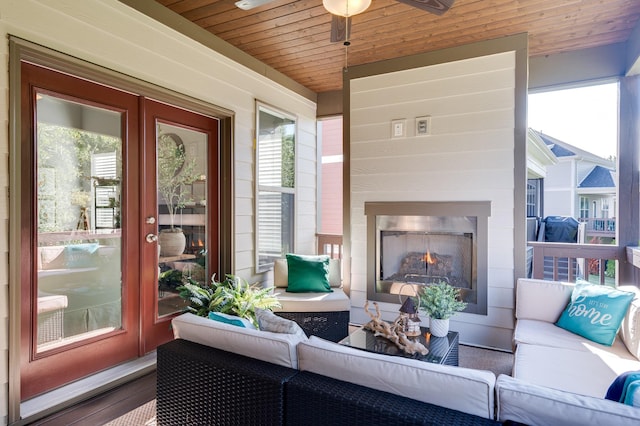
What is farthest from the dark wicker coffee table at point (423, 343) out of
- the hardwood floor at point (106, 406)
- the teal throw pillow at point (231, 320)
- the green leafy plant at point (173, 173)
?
the green leafy plant at point (173, 173)

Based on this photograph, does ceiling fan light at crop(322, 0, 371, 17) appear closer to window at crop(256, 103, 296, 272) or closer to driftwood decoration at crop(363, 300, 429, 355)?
window at crop(256, 103, 296, 272)

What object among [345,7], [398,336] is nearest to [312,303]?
[398,336]

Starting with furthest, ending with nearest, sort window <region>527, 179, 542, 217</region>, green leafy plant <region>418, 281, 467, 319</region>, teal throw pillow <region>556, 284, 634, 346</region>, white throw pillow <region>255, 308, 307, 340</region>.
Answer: window <region>527, 179, 542, 217</region> < green leafy plant <region>418, 281, 467, 319</region> < teal throw pillow <region>556, 284, 634, 346</region> < white throw pillow <region>255, 308, 307, 340</region>

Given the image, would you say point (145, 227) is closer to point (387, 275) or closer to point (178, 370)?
point (178, 370)

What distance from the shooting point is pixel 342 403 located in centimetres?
124

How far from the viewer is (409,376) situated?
126 cm

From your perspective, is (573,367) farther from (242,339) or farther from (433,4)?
(433,4)

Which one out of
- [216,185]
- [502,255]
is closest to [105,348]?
[216,185]

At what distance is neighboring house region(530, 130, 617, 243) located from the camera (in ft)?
12.4

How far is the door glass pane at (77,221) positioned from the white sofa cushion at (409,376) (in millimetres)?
1973

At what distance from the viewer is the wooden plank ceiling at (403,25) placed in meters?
3.05

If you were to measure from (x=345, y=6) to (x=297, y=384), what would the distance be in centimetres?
220

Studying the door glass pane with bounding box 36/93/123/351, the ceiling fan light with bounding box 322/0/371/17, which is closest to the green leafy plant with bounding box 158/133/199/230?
the door glass pane with bounding box 36/93/123/351

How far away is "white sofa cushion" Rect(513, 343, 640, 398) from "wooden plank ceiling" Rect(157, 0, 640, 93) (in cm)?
261
